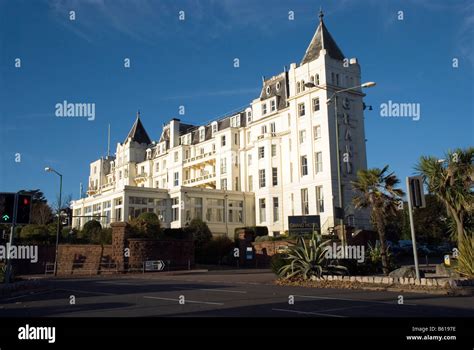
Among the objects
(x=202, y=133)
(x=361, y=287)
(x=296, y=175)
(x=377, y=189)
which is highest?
(x=202, y=133)

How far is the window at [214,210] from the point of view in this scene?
53656 millimetres

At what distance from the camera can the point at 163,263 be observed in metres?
34.2

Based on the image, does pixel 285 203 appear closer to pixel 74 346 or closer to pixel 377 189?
pixel 377 189

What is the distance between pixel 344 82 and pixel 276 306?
134 feet

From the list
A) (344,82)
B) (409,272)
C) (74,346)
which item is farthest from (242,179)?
(74,346)

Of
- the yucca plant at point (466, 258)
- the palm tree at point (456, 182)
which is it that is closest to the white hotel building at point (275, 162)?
the palm tree at point (456, 182)

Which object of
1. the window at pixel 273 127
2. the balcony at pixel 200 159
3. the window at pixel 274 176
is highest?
the window at pixel 273 127

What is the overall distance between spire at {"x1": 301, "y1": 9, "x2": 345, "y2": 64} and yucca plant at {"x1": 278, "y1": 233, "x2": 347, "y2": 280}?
33.2 metres

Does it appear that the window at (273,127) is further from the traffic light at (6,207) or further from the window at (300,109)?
the traffic light at (6,207)

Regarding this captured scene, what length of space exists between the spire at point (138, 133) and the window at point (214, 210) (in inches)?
1369

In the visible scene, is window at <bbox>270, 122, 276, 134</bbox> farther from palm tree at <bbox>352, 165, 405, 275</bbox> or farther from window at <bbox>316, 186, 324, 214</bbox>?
palm tree at <bbox>352, 165, 405, 275</bbox>

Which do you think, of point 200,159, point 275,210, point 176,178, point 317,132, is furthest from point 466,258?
point 176,178

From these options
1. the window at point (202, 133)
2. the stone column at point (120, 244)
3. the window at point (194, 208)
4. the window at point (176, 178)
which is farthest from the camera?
the window at point (176, 178)

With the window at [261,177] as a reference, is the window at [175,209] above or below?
below
